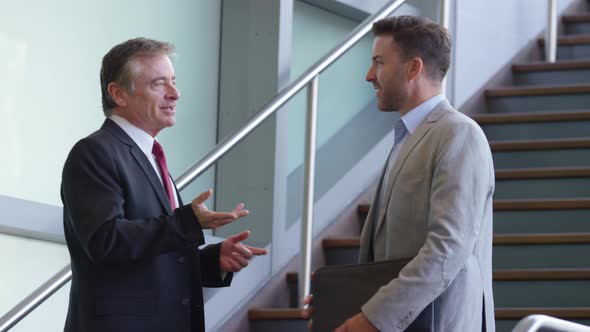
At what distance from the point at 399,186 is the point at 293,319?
179 cm

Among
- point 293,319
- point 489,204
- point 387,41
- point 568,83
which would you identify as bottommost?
point 293,319

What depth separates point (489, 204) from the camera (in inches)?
121

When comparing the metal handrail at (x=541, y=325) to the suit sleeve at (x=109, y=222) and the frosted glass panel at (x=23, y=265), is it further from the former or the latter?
the frosted glass panel at (x=23, y=265)

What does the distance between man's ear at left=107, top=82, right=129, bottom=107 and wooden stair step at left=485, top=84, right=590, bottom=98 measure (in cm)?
326

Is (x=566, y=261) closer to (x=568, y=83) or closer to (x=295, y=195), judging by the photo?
(x=295, y=195)

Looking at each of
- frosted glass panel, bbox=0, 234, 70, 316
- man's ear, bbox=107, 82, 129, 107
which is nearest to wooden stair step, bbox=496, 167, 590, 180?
frosted glass panel, bbox=0, 234, 70, 316

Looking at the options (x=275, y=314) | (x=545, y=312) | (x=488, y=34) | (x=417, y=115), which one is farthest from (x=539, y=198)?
(x=417, y=115)

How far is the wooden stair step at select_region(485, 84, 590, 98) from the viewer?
19.6ft

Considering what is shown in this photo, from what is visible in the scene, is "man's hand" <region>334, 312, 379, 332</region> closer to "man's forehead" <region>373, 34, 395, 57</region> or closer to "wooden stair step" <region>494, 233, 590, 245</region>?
"man's forehead" <region>373, 34, 395, 57</region>

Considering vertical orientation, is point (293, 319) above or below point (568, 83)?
below

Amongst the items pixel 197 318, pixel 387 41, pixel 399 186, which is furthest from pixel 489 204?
pixel 197 318

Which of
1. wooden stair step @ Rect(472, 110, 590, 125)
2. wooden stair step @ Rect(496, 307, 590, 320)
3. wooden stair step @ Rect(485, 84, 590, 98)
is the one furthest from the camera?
wooden stair step @ Rect(485, 84, 590, 98)

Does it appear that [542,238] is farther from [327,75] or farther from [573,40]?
[573,40]

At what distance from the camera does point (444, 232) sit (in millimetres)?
2885
